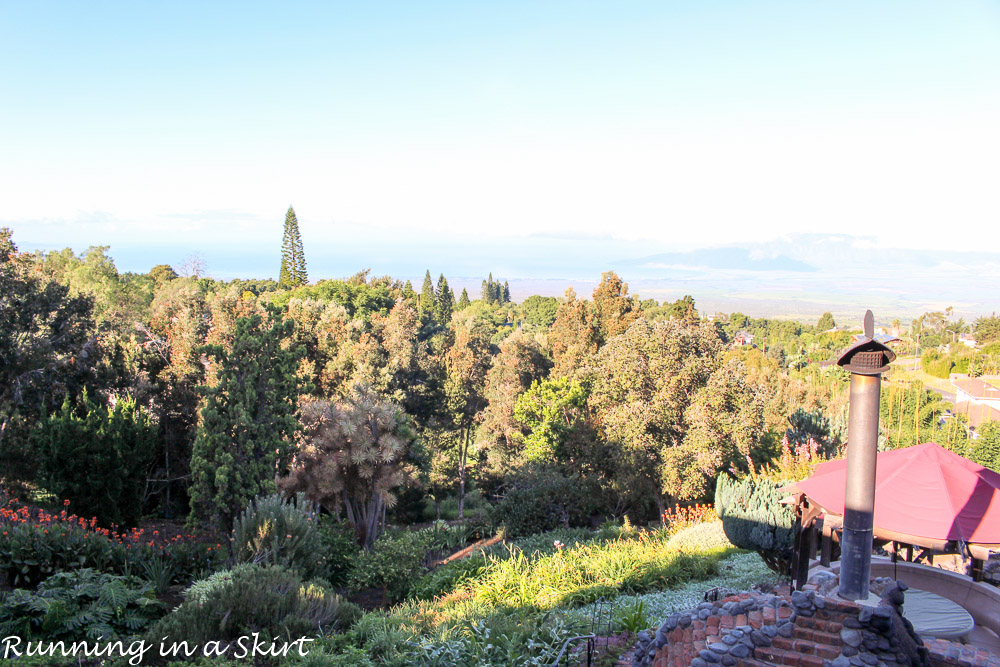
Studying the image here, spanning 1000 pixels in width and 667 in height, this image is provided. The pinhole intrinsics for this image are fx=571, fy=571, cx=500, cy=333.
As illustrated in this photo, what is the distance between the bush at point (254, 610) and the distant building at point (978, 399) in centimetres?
2487

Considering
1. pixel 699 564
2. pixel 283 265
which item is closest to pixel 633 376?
pixel 699 564

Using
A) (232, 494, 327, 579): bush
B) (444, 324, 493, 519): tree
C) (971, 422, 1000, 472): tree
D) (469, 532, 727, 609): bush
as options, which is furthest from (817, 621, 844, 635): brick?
(444, 324, 493, 519): tree

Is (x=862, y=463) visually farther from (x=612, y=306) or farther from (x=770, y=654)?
(x=612, y=306)

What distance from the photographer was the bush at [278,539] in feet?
26.9

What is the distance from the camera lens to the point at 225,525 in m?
10.9

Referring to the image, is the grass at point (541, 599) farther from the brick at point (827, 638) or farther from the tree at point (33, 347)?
the tree at point (33, 347)

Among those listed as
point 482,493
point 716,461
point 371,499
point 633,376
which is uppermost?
point 633,376

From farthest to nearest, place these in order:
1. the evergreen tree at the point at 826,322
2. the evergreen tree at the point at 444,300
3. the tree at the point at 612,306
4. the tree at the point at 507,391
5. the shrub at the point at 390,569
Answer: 1. the evergreen tree at the point at 826,322
2. the evergreen tree at the point at 444,300
3. the tree at the point at 612,306
4. the tree at the point at 507,391
5. the shrub at the point at 390,569

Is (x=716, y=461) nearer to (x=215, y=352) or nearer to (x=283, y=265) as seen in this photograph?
(x=215, y=352)

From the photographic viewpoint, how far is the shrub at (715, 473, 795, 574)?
6926mm

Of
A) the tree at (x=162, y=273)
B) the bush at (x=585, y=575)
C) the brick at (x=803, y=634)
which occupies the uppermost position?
the tree at (x=162, y=273)

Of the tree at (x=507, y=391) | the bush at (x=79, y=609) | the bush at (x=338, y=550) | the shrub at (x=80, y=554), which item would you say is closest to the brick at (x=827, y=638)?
the bush at (x=79, y=609)

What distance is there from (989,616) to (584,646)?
154 inches

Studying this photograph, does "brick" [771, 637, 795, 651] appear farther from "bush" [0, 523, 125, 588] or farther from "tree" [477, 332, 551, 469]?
"tree" [477, 332, 551, 469]
